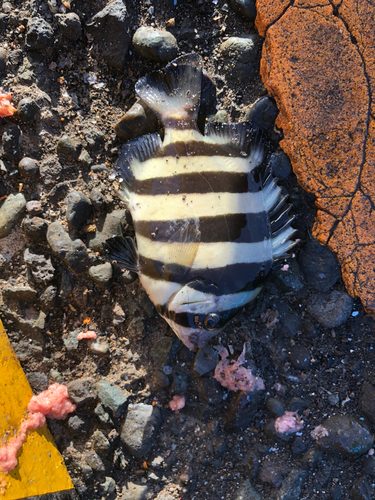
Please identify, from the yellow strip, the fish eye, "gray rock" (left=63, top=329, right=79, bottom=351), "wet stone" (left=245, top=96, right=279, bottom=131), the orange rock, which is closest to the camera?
the fish eye

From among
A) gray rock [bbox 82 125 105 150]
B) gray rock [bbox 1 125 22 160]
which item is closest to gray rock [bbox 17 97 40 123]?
gray rock [bbox 1 125 22 160]

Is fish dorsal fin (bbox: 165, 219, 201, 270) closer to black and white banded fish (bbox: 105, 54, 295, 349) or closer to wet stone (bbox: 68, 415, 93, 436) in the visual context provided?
black and white banded fish (bbox: 105, 54, 295, 349)

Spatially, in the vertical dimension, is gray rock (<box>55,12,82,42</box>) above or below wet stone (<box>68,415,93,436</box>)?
above

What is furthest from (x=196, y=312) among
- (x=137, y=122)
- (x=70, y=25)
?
(x=70, y=25)

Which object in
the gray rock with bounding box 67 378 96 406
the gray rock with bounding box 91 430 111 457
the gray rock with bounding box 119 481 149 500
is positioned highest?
the gray rock with bounding box 67 378 96 406

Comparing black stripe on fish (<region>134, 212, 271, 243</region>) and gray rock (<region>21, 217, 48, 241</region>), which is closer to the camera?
black stripe on fish (<region>134, 212, 271, 243</region>)

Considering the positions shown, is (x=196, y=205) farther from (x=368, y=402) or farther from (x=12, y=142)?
(x=368, y=402)
